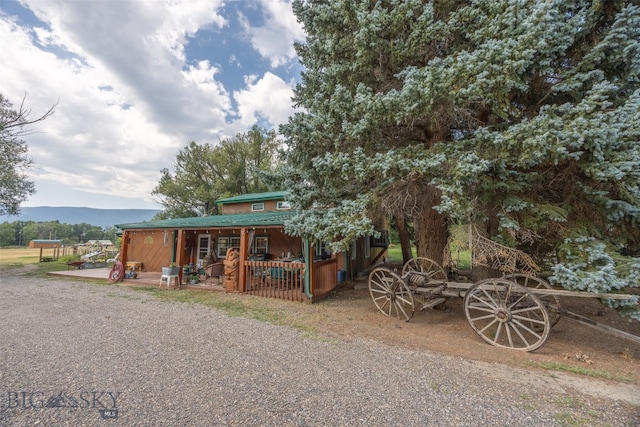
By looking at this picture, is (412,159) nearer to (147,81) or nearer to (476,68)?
(476,68)

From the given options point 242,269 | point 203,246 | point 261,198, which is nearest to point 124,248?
point 203,246

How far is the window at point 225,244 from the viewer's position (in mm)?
13672

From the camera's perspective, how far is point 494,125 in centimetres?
557

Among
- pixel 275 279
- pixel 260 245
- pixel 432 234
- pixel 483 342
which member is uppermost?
pixel 432 234

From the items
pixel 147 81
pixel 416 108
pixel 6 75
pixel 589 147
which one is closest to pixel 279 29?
pixel 147 81

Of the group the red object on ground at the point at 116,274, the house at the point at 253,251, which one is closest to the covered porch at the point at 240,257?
the house at the point at 253,251

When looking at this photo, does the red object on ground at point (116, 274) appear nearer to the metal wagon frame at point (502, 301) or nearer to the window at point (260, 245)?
the window at point (260, 245)

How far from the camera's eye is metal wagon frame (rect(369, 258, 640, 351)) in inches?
180

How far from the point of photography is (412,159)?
5.59m

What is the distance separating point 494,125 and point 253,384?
21.3ft

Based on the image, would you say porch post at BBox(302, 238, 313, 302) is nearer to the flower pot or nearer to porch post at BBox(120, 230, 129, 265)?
the flower pot

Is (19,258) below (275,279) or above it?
above

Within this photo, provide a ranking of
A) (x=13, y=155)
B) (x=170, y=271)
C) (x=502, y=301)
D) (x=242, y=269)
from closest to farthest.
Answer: (x=502, y=301) → (x=242, y=269) → (x=170, y=271) → (x=13, y=155)

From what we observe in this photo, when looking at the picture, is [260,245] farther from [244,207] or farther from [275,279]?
[244,207]
